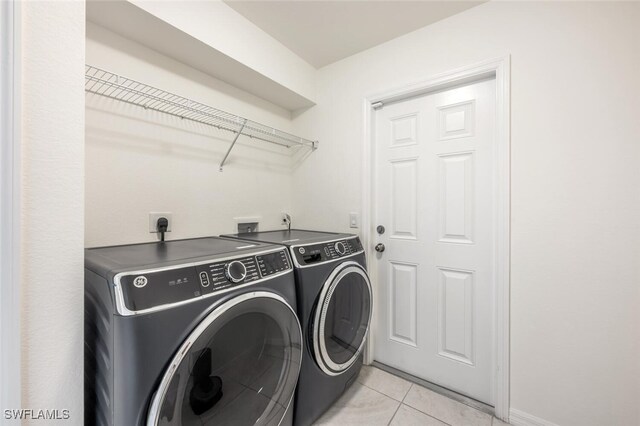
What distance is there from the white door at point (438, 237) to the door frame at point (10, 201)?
1.81m

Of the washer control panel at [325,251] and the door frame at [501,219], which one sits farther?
the door frame at [501,219]

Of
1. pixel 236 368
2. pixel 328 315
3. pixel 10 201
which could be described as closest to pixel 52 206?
pixel 10 201

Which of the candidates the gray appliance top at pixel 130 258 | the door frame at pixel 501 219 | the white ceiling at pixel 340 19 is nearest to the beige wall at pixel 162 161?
the gray appliance top at pixel 130 258

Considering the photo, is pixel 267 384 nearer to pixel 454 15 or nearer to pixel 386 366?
pixel 386 366

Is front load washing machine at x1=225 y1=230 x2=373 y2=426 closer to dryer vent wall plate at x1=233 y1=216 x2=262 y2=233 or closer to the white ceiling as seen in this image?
dryer vent wall plate at x1=233 y1=216 x2=262 y2=233

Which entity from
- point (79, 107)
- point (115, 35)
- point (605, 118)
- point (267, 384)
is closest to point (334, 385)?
point (267, 384)

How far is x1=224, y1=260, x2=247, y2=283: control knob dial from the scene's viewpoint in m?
0.97

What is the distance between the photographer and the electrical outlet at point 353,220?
2.05 metres

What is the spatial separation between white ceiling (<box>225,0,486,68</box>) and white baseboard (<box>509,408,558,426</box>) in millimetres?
2324

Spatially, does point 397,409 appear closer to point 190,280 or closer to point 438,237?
point 438,237

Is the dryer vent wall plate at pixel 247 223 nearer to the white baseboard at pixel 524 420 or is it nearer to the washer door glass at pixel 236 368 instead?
the washer door glass at pixel 236 368

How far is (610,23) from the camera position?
1.23 metres

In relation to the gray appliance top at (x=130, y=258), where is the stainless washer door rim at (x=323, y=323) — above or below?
below

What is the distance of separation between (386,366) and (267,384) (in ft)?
4.05
